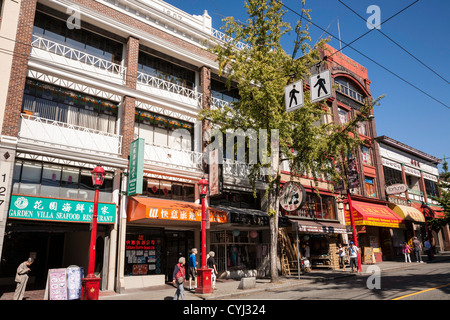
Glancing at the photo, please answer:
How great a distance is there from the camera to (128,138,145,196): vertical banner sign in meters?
14.7

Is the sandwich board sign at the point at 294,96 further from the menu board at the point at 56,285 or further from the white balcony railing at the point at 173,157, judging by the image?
the menu board at the point at 56,285

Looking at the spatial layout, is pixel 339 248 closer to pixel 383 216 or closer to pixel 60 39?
pixel 383 216

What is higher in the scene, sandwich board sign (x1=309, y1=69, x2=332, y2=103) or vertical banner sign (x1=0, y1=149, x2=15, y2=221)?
sandwich board sign (x1=309, y1=69, x2=332, y2=103)

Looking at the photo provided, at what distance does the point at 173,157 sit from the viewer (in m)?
18.0

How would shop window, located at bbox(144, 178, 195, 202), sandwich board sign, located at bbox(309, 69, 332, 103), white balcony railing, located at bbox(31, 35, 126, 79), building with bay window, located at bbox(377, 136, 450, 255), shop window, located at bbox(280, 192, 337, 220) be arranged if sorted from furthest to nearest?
1. building with bay window, located at bbox(377, 136, 450, 255)
2. shop window, located at bbox(280, 192, 337, 220)
3. shop window, located at bbox(144, 178, 195, 202)
4. white balcony railing, located at bbox(31, 35, 126, 79)
5. sandwich board sign, located at bbox(309, 69, 332, 103)

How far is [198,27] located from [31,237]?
1572cm

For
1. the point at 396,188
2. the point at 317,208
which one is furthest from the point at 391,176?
the point at 317,208

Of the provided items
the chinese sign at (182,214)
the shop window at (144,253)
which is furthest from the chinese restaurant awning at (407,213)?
the shop window at (144,253)

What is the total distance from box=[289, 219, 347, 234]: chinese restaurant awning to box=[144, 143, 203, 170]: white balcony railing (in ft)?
22.9

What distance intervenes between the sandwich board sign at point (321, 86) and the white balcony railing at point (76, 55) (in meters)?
10.6

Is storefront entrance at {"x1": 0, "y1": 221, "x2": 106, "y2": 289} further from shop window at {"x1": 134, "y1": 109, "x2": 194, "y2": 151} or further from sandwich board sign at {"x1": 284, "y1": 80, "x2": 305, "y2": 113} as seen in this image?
sandwich board sign at {"x1": 284, "y1": 80, "x2": 305, "y2": 113}

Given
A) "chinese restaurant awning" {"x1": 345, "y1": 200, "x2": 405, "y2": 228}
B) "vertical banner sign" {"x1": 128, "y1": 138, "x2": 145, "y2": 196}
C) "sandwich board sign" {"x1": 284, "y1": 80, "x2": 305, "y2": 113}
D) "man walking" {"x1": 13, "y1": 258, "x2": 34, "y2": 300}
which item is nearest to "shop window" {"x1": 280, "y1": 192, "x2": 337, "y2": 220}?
"chinese restaurant awning" {"x1": 345, "y1": 200, "x2": 405, "y2": 228}

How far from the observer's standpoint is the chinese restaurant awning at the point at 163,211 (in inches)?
571
